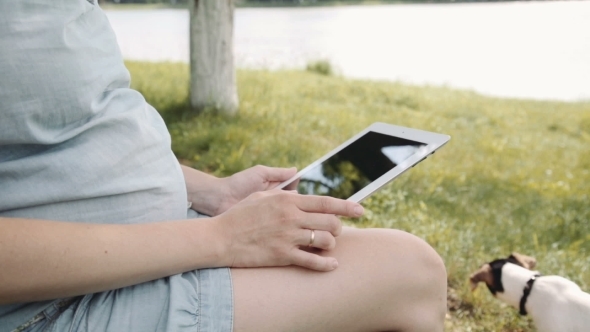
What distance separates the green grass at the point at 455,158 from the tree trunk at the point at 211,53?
204 millimetres

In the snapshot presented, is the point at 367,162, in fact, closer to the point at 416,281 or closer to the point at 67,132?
the point at 416,281

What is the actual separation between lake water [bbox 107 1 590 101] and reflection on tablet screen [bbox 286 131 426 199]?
835 cm

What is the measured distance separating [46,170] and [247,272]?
16.0 inches

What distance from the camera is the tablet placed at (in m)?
1.39

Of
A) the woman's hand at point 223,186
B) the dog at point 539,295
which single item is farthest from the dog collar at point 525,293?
the woman's hand at point 223,186

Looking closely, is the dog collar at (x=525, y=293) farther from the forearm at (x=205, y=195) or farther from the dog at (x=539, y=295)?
the forearm at (x=205, y=195)

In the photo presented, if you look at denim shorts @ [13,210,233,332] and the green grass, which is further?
the green grass

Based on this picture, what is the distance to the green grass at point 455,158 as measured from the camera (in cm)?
293

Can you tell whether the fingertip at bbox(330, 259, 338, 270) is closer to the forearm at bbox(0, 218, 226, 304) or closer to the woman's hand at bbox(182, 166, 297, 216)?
the forearm at bbox(0, 218, 226, 304)

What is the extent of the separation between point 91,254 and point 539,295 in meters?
1.91

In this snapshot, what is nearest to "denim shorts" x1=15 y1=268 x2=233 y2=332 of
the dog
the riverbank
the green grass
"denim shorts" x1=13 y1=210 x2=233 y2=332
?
"denim shorts" x1=13 y1=210 x2=233 y2=332

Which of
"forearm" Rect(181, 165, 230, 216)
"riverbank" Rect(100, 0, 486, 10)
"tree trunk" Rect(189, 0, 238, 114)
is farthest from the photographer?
"riverbank" Rect(100, 0, 486, 10)

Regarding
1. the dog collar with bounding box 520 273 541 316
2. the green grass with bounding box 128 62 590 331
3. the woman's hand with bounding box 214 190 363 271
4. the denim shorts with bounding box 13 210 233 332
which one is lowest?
the green grass with bounding box 128 62 590 331

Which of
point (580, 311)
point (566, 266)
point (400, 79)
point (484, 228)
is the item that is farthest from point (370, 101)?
point (580, 311)
